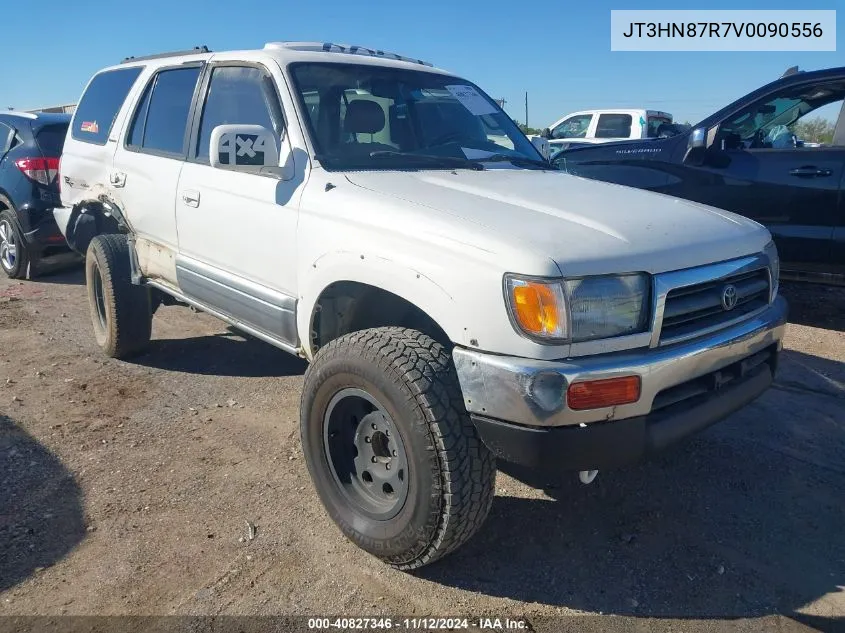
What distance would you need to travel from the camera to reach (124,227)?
457 cm

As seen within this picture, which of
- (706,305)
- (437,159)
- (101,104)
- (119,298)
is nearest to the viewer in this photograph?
(706,305)

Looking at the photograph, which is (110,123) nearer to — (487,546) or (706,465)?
(487,546)

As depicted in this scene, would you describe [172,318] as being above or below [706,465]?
above

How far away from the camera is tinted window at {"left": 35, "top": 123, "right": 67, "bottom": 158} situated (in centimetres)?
701

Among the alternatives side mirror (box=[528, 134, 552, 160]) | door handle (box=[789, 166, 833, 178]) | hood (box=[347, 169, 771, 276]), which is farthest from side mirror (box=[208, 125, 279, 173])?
door handle (box=[789, 166, 833, 178])

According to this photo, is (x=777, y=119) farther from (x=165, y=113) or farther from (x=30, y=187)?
(x=30, y=187)

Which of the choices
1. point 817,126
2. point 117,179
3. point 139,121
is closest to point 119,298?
point 117,179

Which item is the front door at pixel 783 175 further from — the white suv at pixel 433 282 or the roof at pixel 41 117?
the roof at pixel 41 117

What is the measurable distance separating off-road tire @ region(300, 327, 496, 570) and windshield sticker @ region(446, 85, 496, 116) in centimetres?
183

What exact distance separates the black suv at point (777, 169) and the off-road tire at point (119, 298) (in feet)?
13.5

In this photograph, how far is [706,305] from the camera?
2516 mm

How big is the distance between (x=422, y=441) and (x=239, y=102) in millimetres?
2179

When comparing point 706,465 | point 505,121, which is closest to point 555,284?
point 706,465

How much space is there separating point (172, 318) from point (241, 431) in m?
2.60
